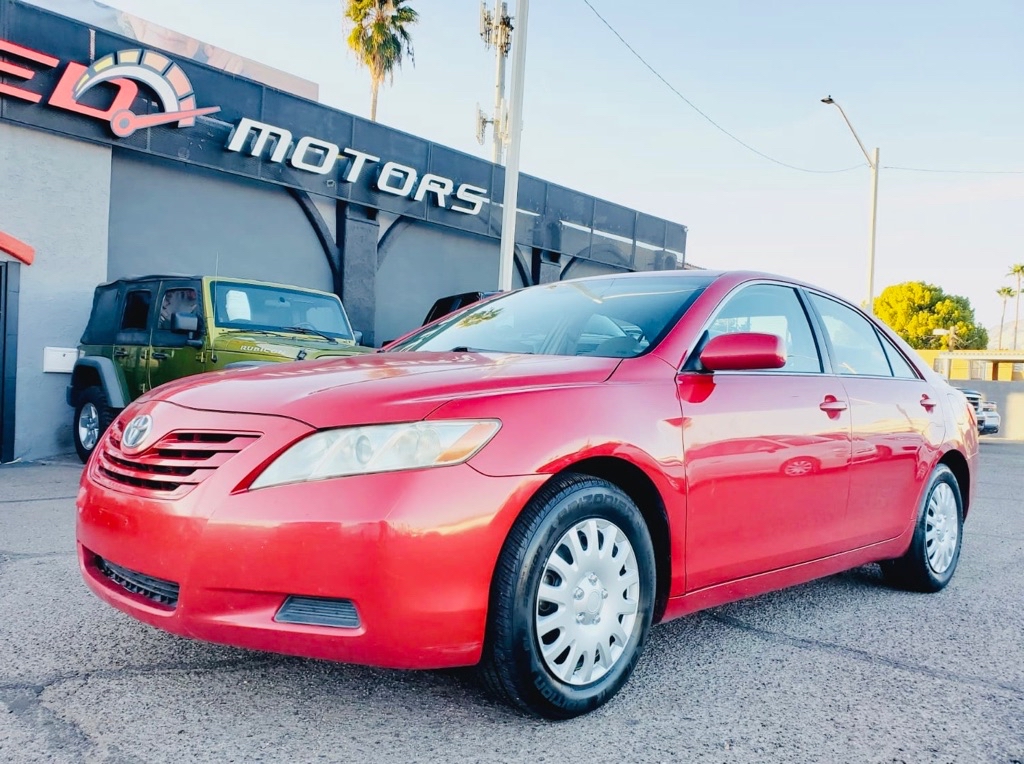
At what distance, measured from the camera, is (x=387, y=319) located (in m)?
14.9

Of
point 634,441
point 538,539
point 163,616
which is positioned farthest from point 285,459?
point 634,441

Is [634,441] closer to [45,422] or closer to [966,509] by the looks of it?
[966,509]

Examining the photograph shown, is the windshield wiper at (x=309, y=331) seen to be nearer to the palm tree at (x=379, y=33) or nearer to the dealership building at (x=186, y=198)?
the dealership building at (x=186, y=198)

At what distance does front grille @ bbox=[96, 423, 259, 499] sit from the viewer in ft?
7.88

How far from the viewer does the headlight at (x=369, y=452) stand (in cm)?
231

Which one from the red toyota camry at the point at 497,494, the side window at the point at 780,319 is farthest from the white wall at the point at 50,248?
the side window at the point at 780,319

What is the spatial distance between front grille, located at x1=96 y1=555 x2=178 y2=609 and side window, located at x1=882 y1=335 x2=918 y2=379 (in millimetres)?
3633

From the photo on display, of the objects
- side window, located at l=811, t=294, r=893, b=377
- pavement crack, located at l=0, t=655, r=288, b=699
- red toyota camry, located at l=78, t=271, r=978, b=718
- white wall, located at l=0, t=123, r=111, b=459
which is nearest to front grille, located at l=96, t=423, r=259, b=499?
red toyota camry, located at l=78, t=271, r=978, b=718

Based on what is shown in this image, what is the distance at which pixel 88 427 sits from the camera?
8.83 meters

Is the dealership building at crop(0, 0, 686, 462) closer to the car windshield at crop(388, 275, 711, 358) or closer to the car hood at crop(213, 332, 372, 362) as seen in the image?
the car hood at crop(213, 332, 372, 362)

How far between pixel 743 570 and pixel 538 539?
43.7 inches

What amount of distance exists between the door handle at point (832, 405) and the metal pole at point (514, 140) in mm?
8643

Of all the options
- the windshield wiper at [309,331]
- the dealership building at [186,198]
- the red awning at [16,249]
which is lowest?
the windshield wiper at [309,331]

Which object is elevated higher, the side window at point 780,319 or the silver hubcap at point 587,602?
the side window at point 780,319
